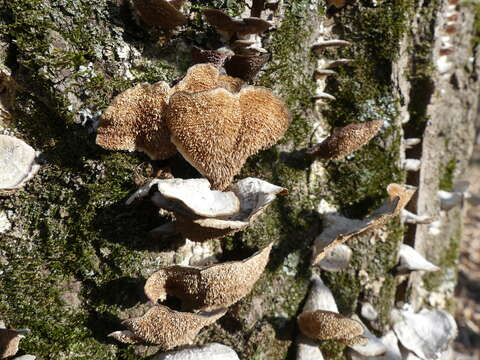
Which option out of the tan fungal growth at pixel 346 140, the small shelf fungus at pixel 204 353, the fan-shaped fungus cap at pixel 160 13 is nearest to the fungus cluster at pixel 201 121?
the fan-shaped fungus cap at pixel 160 13

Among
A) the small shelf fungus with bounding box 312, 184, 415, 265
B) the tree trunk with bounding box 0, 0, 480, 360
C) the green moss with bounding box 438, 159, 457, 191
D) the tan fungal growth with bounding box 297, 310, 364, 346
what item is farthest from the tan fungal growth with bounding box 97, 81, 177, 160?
the green moss with bounding box 438, 159, 457, 191

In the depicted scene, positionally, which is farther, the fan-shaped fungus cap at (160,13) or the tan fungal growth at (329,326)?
the tan fungal growth at (329,326)

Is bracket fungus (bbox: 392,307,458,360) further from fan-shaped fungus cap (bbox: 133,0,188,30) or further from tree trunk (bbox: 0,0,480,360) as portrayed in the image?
fan-shaped fungus cap (bbox: 133,0,188,30)

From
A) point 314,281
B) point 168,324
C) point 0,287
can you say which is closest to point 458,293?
point 314,281

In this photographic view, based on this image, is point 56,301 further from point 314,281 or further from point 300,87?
point 300,87

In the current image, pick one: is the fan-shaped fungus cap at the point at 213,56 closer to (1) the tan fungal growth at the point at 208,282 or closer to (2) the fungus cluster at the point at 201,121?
(2) the fungus cluster at the point at 201,121

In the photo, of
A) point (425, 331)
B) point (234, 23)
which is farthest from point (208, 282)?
point (425, 331)
